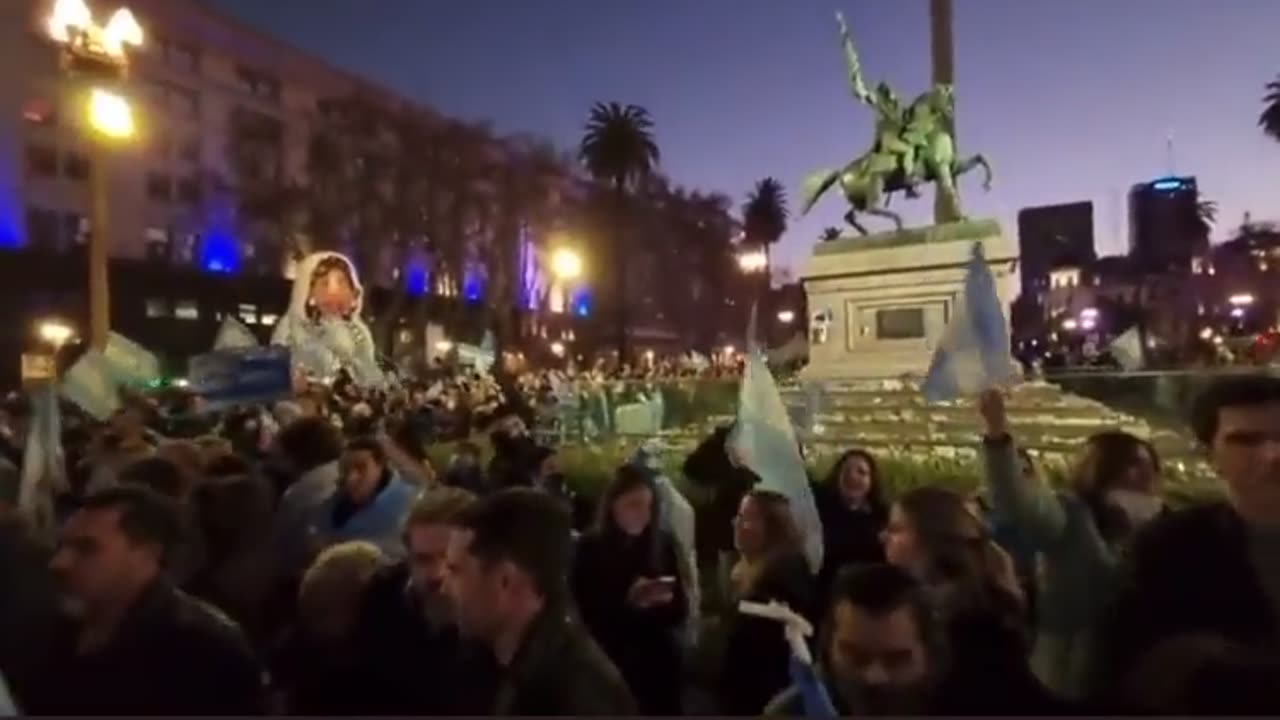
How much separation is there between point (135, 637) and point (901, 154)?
63.2 feet

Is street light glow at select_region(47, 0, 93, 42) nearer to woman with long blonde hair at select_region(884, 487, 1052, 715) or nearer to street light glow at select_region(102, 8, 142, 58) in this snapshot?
street light glow at select_region(102, 8, 142, 58)

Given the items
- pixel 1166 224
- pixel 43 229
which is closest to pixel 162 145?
pixel 43 229

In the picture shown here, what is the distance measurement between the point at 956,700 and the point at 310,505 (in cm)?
403

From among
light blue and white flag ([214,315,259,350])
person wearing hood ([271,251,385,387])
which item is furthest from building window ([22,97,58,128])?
person wearing hood ([271,251,385,387])

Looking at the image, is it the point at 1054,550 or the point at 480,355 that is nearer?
the point at 1054,550

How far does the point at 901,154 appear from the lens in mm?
21656

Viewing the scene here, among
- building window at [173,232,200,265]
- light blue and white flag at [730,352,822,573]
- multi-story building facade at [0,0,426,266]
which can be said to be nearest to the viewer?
light blue and white flag at [730,352,822,573]

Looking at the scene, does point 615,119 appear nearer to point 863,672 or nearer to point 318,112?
point 318,112

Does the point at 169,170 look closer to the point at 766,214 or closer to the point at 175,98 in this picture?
the point at 175,98

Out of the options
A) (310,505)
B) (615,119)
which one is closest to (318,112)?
(615,119)

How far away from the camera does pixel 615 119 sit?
7119 cm

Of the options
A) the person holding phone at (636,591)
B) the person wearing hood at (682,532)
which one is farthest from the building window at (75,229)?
the person holding phone at (636,591)

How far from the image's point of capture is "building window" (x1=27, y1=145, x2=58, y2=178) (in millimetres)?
52500

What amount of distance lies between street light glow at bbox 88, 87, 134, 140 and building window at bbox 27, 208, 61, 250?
133ft
